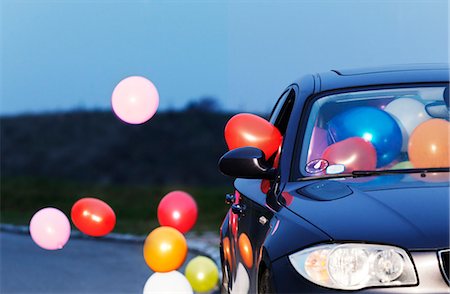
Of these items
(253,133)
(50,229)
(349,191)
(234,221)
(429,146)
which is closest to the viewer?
(349,191)

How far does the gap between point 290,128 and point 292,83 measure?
0.99 meters

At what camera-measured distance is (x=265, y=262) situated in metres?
4.66

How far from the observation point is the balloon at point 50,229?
1054cm

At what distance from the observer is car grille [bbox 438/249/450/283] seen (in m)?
4.07

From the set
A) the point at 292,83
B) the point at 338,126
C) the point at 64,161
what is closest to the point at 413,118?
the point at 338,126

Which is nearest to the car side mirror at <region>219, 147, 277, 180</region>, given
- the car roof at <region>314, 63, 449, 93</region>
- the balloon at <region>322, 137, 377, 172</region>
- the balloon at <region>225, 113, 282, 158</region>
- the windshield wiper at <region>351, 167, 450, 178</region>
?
the balloon at <region>322, 137, 377, 172</region>

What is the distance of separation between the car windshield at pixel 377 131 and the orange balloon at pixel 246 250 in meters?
0.48

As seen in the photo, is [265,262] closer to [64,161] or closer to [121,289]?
[121,289]

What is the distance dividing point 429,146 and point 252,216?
982 mm

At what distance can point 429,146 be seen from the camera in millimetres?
5180

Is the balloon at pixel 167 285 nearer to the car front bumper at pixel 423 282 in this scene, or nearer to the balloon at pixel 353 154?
the balloon at pixel 353 154

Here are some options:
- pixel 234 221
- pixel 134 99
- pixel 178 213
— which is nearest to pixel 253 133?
pixel 234 221

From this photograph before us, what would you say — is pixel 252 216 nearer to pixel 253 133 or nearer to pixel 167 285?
pixel 253 133

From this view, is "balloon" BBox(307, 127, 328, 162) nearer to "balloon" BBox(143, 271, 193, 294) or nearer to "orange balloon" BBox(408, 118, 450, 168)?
"orange balloon" BBox(408, 118, 450, 168)
